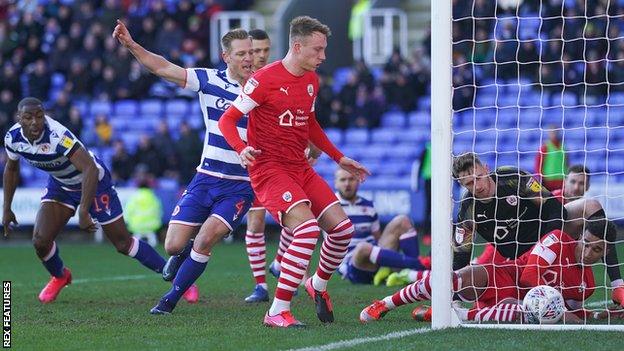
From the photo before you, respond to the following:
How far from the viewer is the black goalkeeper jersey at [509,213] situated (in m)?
8.96

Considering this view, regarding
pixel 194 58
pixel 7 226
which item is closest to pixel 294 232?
pixel 7 226

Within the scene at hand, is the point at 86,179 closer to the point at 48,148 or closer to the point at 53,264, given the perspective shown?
the point at 48,148

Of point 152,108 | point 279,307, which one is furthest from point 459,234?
point 152,108

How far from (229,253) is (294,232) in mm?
9741

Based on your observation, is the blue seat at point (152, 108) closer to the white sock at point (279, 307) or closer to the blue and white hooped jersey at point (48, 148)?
the blue and white hooped jersey at point (48, 148)

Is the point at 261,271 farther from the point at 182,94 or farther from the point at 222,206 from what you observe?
the point at 182,94

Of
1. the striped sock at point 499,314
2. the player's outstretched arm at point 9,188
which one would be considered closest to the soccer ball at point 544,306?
the striped sock at point 499,314

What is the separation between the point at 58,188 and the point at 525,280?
4.38 meters

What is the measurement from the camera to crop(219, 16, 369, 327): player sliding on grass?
27.5 feet

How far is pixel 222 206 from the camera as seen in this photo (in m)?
9.42

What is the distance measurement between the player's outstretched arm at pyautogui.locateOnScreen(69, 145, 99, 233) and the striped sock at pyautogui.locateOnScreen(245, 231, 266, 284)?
1489 millimetres

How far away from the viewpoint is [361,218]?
12891mm

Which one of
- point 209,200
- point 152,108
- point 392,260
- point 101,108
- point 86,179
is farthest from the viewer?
point 101,108

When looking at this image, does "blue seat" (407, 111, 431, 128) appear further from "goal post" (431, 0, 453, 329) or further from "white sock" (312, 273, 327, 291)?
"goal post" (431, 0, 453, 329)
